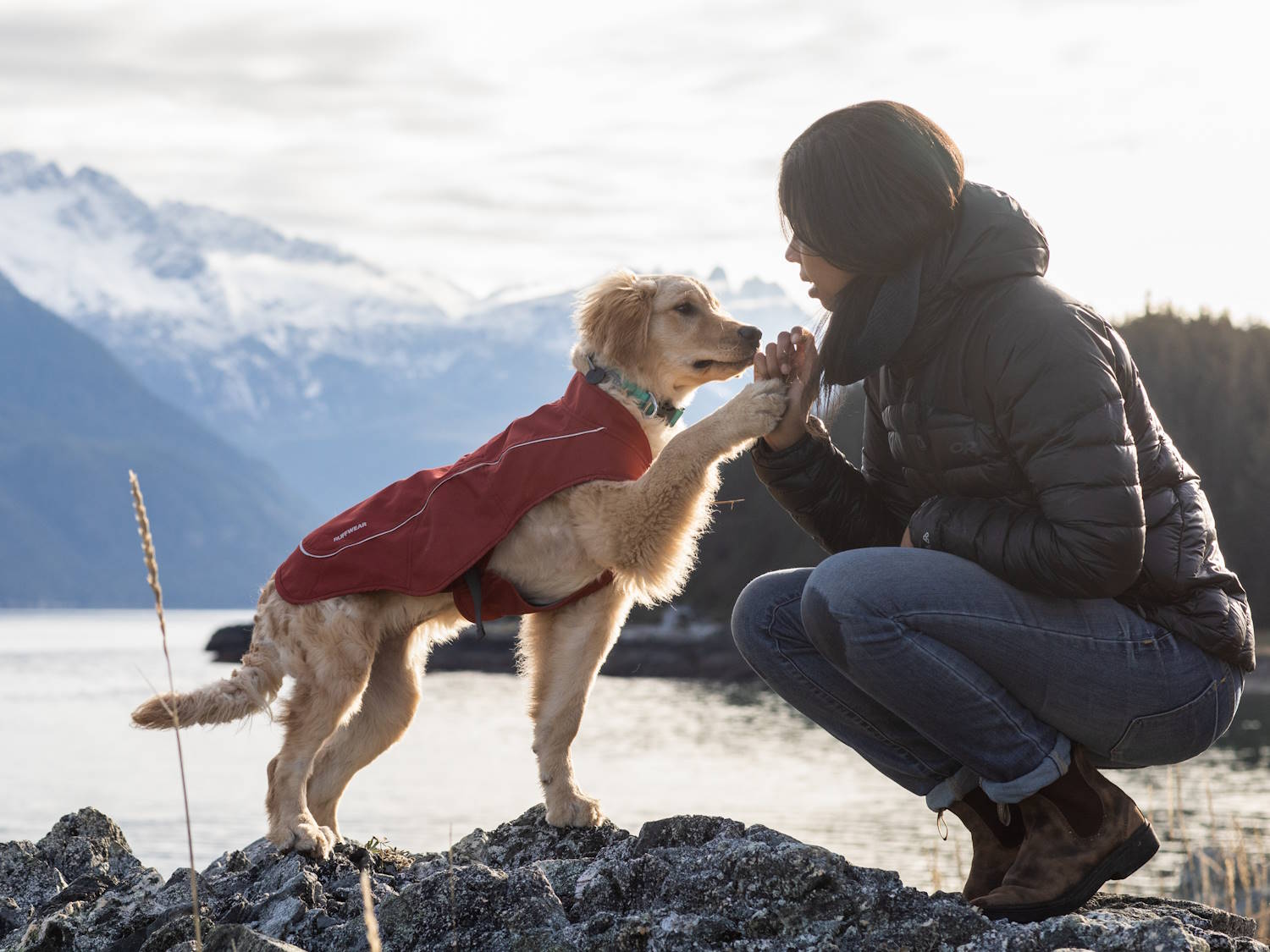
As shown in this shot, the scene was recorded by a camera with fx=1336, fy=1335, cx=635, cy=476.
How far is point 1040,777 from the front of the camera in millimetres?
3311

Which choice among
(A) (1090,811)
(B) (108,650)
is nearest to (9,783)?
(A) (1090,811)

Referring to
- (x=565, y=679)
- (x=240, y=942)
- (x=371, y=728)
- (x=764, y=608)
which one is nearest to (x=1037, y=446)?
(x=764, y=608)

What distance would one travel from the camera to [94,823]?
17.5ft

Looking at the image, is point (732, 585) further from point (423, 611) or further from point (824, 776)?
point (423, 611)

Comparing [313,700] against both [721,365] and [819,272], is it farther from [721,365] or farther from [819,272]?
[819,272]

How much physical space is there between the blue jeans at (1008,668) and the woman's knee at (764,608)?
27 cm

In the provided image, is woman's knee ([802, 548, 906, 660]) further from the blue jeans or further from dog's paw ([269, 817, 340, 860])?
dog's paw ([269, 817, 340, 860])

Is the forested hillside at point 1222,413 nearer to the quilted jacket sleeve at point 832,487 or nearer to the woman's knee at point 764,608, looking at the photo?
the quilted jacket sleeve at point 832,487

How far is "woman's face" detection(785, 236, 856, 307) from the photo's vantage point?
3.51 m

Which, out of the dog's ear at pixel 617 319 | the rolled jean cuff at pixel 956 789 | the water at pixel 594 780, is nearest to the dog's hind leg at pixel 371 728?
the water at pixel 594 780

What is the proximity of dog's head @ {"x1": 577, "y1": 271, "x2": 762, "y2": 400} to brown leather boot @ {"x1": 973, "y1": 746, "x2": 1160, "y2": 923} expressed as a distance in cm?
208

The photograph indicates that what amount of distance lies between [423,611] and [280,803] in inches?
32.1

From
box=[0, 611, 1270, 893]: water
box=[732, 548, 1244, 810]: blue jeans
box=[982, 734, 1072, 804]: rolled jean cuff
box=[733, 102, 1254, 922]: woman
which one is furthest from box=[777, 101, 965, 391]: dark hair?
box=[0, 611, 1270, 893]: water

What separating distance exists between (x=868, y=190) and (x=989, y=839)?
1.76 meters
